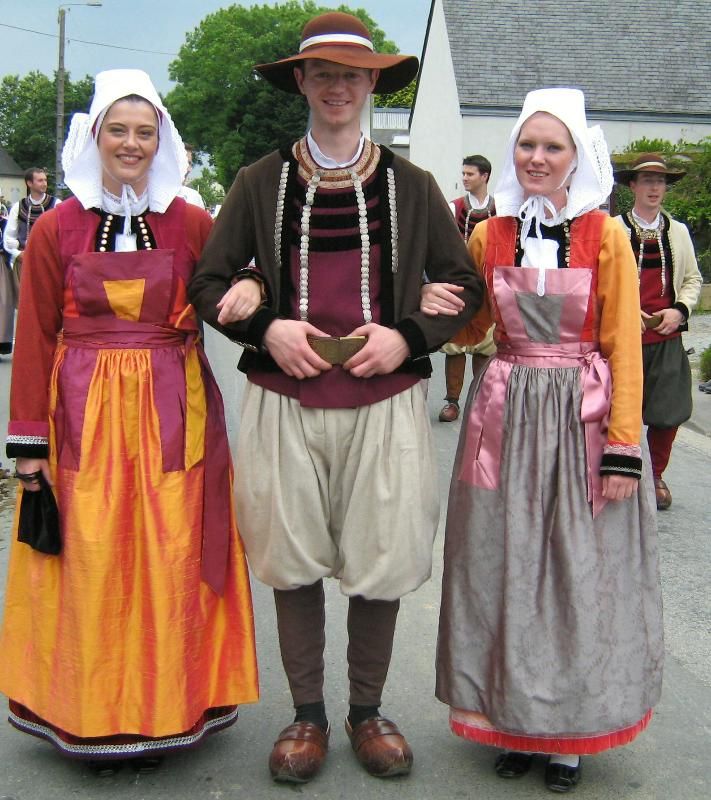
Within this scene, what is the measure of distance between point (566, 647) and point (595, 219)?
47.3 inches

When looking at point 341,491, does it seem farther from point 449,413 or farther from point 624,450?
point 449,413

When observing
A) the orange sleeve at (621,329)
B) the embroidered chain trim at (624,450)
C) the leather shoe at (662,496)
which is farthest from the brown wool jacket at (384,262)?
the leather shoe at (662,496)

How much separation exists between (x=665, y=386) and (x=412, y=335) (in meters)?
3.12

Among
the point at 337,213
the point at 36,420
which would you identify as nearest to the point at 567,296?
the point at 337,213

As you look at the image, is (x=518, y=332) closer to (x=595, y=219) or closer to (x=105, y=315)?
(x=595, y=219)

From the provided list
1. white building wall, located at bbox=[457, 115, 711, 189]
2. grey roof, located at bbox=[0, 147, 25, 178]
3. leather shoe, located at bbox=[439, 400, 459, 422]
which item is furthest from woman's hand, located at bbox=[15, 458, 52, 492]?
grey roof, located at bbox=[0, 147, 25, 178]

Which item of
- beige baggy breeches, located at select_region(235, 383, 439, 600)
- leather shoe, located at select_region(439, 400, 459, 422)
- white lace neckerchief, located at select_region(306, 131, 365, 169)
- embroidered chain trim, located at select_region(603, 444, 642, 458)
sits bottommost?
leather shoe, located at select_region(439, 400, 459, 422)

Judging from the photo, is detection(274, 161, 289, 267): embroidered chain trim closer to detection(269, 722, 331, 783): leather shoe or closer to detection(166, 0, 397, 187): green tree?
detection(269, 722, 331, 783): leather shoe

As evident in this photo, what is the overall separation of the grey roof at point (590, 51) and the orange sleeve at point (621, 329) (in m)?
21.1

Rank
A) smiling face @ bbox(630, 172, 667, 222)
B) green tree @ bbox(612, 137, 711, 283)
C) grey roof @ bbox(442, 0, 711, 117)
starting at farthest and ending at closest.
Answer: grey roof @ bbox(442, 0, 711, 117) → green tree @ bbox(612, 137, 711, 283) → smiling face @ bbox(630, 172, 667, 222)

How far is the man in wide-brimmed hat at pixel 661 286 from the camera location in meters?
5.46

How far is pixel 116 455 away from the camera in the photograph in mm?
2895

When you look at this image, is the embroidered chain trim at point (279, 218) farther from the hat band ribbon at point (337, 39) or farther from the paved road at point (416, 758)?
the paved road at point (416, 758)

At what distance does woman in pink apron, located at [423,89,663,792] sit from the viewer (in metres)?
2.84
